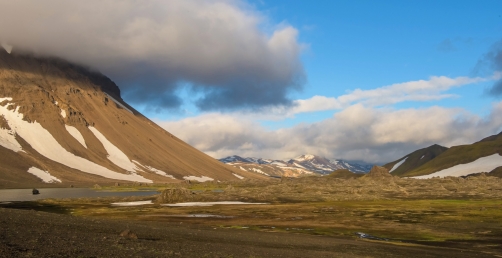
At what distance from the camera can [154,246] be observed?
102ft

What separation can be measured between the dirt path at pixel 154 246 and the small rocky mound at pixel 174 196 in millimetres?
70680

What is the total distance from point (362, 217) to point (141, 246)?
178ft

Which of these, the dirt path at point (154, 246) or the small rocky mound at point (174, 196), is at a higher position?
the small rocky mound at point (174, 196)

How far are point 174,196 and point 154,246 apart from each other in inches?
3462

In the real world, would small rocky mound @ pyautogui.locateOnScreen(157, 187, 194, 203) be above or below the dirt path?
above

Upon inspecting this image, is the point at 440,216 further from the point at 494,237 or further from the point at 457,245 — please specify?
the point at 457,245

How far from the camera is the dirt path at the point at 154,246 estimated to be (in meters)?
25.4

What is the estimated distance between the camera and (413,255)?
38.1 metres

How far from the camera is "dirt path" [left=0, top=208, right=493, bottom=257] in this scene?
25.4 metres

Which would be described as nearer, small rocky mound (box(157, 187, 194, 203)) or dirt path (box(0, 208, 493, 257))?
dirt path (box(0, 208, 493, 257))

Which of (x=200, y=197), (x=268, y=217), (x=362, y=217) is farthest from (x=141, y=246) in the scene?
(x=200, y=197)

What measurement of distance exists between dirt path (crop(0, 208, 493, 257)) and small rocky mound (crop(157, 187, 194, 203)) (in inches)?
2783

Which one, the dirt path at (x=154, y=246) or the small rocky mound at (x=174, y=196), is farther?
the small rocky mound at (x=174, y=196)

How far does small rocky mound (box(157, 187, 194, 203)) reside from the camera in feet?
374
